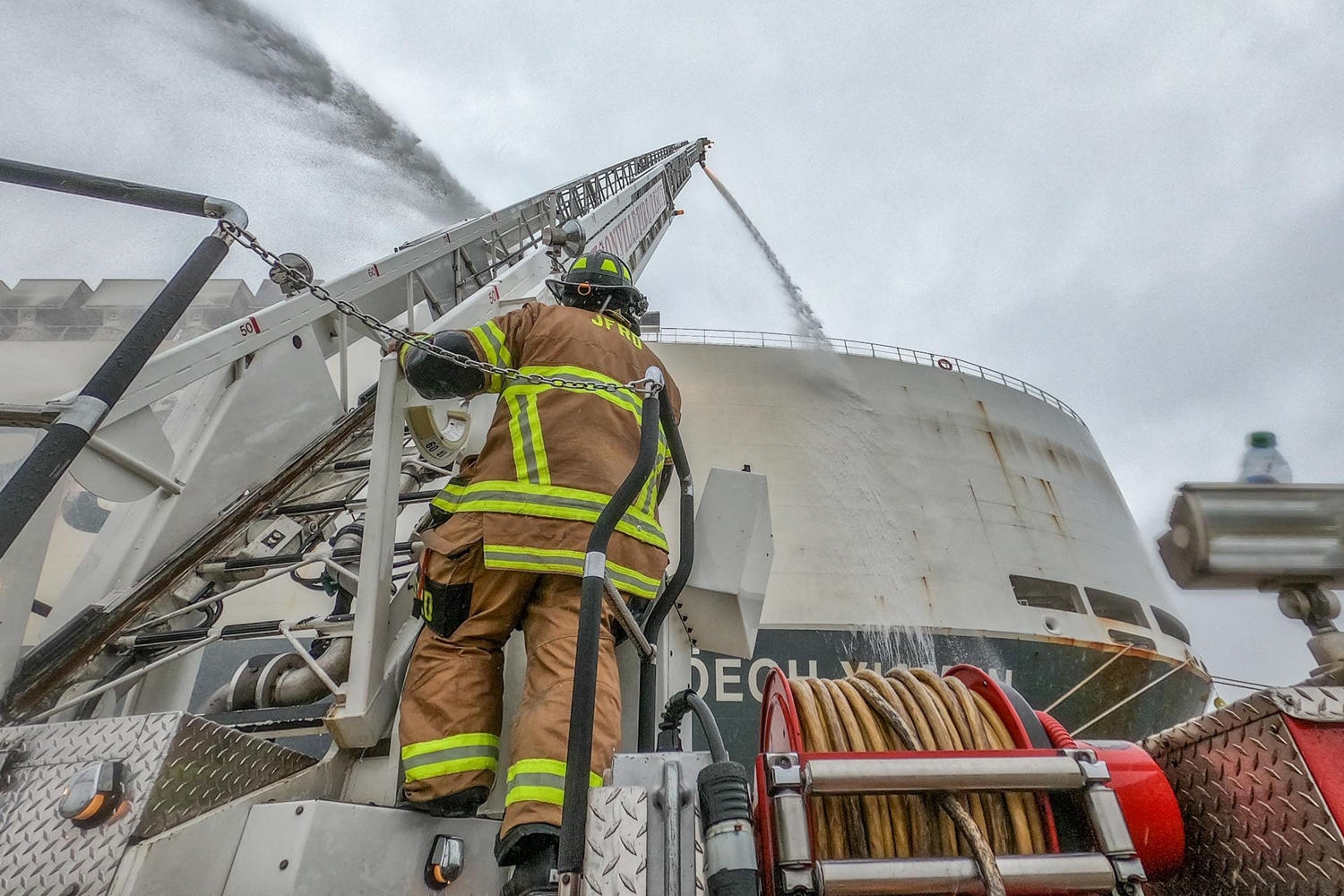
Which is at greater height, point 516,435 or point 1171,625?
point 1171,625

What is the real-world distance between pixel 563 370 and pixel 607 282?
687 mm

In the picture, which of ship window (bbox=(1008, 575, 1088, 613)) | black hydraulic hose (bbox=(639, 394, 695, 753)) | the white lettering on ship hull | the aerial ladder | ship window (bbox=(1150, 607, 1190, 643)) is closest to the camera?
the aerial ladder

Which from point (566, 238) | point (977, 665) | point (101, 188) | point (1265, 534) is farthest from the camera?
point (977, 665)

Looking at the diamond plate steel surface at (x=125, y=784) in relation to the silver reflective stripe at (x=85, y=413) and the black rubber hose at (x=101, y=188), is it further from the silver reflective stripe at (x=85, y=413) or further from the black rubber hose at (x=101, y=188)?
the black rubber hose at (x=101, y=188)

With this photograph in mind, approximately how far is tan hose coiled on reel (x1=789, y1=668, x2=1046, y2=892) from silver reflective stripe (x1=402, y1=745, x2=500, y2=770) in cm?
81

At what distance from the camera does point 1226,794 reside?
4.51 ft

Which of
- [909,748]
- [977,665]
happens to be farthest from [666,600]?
[977,665]

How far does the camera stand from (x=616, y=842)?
1.15 metres

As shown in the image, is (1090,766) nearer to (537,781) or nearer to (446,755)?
(537,781)

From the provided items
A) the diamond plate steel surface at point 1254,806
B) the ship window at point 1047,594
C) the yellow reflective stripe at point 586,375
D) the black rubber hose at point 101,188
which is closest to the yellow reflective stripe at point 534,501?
the yellow reflective stripe at point 586,375

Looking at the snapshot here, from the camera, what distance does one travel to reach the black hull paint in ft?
19.2

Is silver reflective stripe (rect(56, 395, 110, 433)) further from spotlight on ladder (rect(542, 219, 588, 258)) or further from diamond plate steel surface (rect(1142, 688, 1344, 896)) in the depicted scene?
spotlight on ladder (rect(542, 219, 588, 258))

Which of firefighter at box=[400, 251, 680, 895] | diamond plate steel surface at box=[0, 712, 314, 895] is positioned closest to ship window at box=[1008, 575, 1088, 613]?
firefighter at box=[400, 251, 680, 895]

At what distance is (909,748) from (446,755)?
42.2 inches
